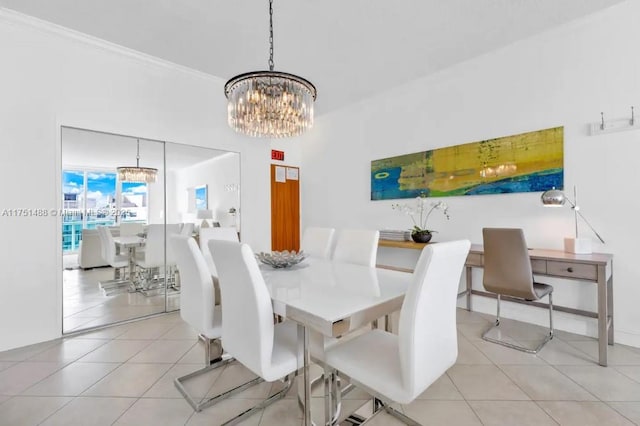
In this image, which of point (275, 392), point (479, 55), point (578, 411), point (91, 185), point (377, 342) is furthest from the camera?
point (479, 55)

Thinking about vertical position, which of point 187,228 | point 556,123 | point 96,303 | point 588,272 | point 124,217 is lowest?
point 96,303

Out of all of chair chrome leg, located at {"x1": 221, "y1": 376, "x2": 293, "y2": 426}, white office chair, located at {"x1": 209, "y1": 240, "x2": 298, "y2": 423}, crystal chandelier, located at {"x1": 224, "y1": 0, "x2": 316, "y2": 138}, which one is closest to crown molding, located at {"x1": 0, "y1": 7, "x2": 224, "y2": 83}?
crystal chandelier, located at {"x1": 224, "y1": 0, "x2": 316, "y2": 138}

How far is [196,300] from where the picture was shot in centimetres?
186

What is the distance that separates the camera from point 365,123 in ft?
14.4

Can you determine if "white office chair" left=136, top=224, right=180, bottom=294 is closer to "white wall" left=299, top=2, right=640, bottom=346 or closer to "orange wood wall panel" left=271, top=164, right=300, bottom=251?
"orange wood wall panel" left=271, top=164, right=300, bottom=251

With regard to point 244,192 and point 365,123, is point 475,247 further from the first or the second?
point 244,192

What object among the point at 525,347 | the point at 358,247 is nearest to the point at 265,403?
the point at 358,247

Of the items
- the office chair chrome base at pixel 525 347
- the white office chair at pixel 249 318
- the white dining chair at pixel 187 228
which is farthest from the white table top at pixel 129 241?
the office chair chrome base at pixel 525 347

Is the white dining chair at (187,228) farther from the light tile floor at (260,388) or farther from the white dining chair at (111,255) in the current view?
the light tile floor at (260,388)

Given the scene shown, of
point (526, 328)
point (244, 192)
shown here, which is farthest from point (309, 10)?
point (526, 328)

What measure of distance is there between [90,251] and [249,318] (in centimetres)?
255

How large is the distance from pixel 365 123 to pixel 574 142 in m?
2.48

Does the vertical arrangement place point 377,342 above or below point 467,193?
below

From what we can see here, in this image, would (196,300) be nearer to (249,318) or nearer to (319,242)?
(249,318)
